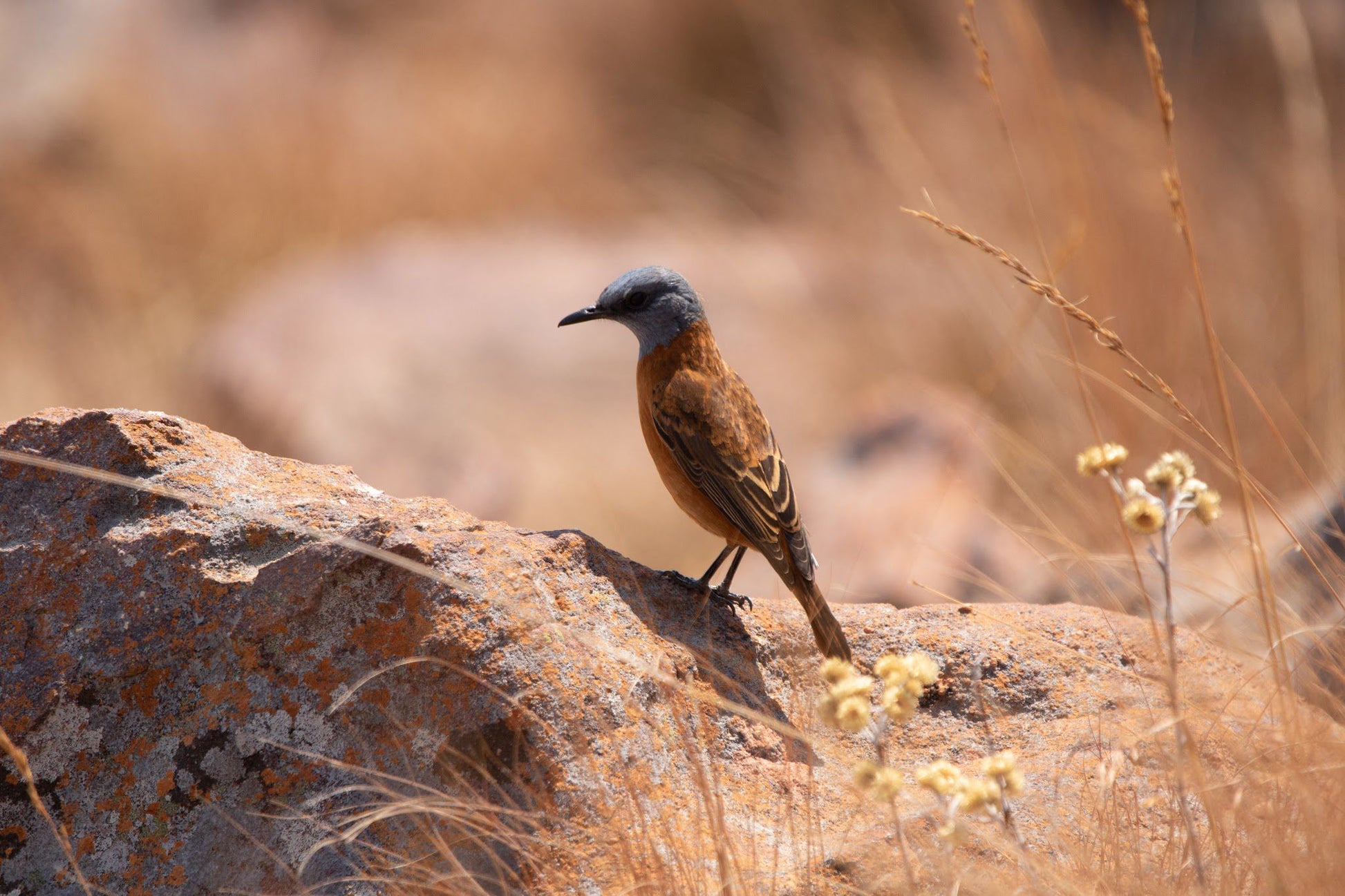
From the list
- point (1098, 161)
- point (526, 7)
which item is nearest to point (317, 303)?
point (1098, 161)

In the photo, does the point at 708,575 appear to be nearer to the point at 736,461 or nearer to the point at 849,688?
the point at 736,461

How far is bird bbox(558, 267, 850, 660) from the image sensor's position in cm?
373

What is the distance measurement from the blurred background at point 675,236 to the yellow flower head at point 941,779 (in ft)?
4.77

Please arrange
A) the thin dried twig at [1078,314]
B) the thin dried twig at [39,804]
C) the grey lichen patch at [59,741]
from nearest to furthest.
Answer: the thin dried twig at [39,804] → the thin dried twig at [1078,314] → the grey lichen patch at [59,741]

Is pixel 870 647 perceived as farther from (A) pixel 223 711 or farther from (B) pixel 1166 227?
(B) pixel 1166 227

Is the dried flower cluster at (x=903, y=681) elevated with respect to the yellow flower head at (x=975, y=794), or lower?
elevated

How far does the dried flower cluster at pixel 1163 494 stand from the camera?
2076mm

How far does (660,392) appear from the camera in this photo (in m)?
4.33

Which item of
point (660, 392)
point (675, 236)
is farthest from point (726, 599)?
point (675, 236)

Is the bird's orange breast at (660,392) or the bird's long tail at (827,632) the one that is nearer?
the bird's long tail at (827,632)

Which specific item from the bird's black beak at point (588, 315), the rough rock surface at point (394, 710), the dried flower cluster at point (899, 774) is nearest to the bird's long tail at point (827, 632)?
the rough rock surface at point (394, 710)

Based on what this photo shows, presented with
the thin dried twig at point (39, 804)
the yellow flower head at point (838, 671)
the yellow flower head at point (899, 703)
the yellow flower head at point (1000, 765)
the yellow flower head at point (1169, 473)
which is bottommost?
the thin dried twig at point (39, 804)

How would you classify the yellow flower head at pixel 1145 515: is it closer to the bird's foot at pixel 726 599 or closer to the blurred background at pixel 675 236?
the blurred background at pixel 675 236

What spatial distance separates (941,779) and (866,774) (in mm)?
152
